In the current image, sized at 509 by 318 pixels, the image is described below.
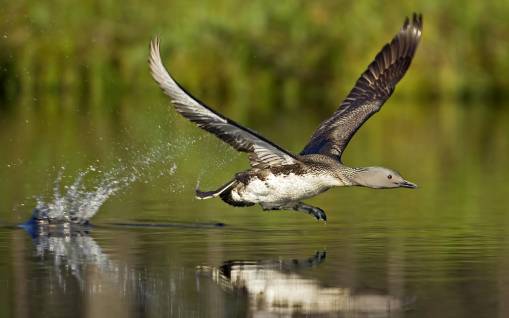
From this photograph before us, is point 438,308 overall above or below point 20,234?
below

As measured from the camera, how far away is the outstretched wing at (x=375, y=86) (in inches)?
539

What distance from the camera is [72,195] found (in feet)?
49.5

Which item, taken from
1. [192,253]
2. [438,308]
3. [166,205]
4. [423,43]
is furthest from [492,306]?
[423,43]

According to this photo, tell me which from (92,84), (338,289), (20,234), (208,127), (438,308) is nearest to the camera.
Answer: (438,308)

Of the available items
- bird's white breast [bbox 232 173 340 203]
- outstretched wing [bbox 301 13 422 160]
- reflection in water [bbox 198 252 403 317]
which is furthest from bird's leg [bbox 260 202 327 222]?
reflection in water [bbox 198 252 403 317]

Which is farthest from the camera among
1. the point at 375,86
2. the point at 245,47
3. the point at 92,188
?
the point at 245,47

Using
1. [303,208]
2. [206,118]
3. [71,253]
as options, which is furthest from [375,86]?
[71,253]

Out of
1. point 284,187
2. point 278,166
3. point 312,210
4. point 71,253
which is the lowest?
point 71,253

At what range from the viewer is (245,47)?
120 ft

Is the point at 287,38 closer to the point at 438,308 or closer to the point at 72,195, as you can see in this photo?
the point at 72,195

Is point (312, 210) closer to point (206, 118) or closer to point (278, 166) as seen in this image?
point (278, 166)

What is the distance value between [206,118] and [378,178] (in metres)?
1.79

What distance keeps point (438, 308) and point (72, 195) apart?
6.92m

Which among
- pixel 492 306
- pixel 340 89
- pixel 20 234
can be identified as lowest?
pixel 492 306
